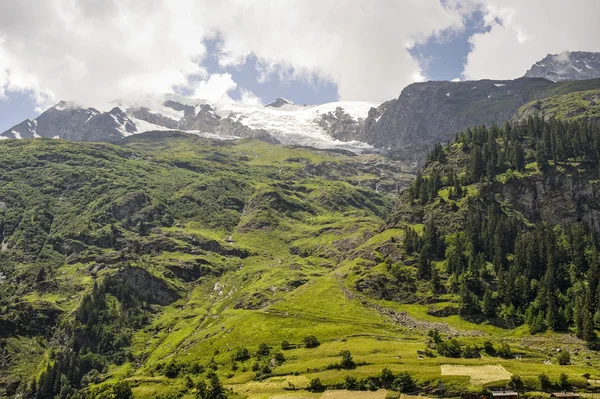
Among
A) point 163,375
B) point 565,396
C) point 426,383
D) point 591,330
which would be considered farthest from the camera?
point 163,375

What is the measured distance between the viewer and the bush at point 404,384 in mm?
135625

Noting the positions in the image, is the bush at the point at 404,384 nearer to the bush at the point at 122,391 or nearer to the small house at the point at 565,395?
the small house at the point at 565,395

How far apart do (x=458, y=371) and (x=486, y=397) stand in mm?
16353

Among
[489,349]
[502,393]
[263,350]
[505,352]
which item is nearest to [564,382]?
[502,393]

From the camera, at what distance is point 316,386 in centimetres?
14525

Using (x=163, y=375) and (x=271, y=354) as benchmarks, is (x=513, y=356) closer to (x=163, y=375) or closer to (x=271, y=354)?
(x=271, y=354)

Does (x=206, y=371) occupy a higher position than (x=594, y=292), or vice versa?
(x=594, y=292)

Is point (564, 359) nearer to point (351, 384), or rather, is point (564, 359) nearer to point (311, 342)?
point (351, 384)

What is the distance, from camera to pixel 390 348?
6870 inches

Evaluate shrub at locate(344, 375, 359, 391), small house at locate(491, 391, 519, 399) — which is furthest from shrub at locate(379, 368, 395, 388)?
small house at locate(491, 391, 519, 399)

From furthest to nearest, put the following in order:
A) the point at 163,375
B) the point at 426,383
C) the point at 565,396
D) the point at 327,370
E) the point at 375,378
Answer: the point at 163,375
the point at 327,370
the point at 375,378
the point at 426,383
the point at 565,396

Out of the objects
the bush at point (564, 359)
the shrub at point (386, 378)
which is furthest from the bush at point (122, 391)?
the bush at point (564, 359)

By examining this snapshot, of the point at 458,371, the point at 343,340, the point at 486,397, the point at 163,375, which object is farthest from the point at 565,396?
the point at 163,375

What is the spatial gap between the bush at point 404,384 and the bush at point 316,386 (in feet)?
67.6
